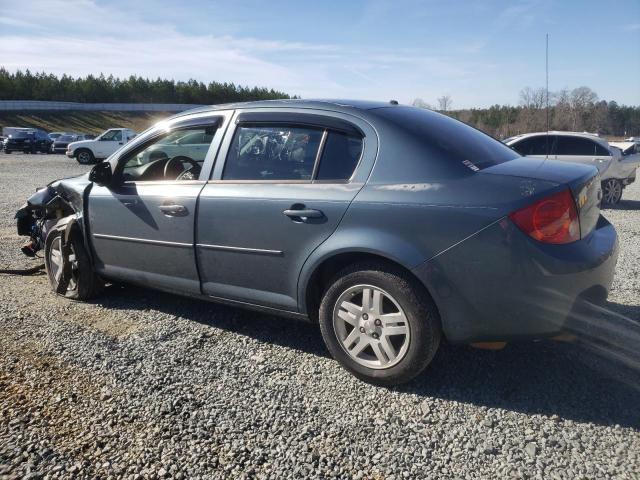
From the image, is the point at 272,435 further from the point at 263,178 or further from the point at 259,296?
the point at 263,178

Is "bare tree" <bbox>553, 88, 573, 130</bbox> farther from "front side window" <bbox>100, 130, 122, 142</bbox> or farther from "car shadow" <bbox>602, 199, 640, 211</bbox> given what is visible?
"front side window" <bbox>100, 130, 122, 142</bbox>

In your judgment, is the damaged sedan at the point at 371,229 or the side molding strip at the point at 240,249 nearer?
the damaged sedan at the point at 371,229

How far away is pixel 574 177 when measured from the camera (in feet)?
9.43

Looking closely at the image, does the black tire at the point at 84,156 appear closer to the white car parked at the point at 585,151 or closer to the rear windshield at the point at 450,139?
the white car parked at the point at 585,151

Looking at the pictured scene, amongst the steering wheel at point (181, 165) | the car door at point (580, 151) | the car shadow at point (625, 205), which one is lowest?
the car shadow at point (625, 205)

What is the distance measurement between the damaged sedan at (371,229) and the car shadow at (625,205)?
29.0ft

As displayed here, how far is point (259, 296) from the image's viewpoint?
11.3 feet

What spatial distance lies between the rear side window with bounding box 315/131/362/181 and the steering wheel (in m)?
1.51

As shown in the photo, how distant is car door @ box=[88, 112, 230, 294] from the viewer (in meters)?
3.71

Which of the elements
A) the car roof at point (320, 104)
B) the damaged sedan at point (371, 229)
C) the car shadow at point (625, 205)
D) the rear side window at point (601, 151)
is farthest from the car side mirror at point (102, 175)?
the rear side window at point (601, 151)

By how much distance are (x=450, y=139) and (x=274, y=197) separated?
1132 millimetres

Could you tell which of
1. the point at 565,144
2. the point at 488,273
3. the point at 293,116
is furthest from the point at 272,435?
the point at 565,144

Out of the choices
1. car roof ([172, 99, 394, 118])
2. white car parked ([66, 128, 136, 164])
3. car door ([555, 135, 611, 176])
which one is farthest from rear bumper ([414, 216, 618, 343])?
white car parked ([66, 128, 136, 164])

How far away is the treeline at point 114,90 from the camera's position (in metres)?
67.2
